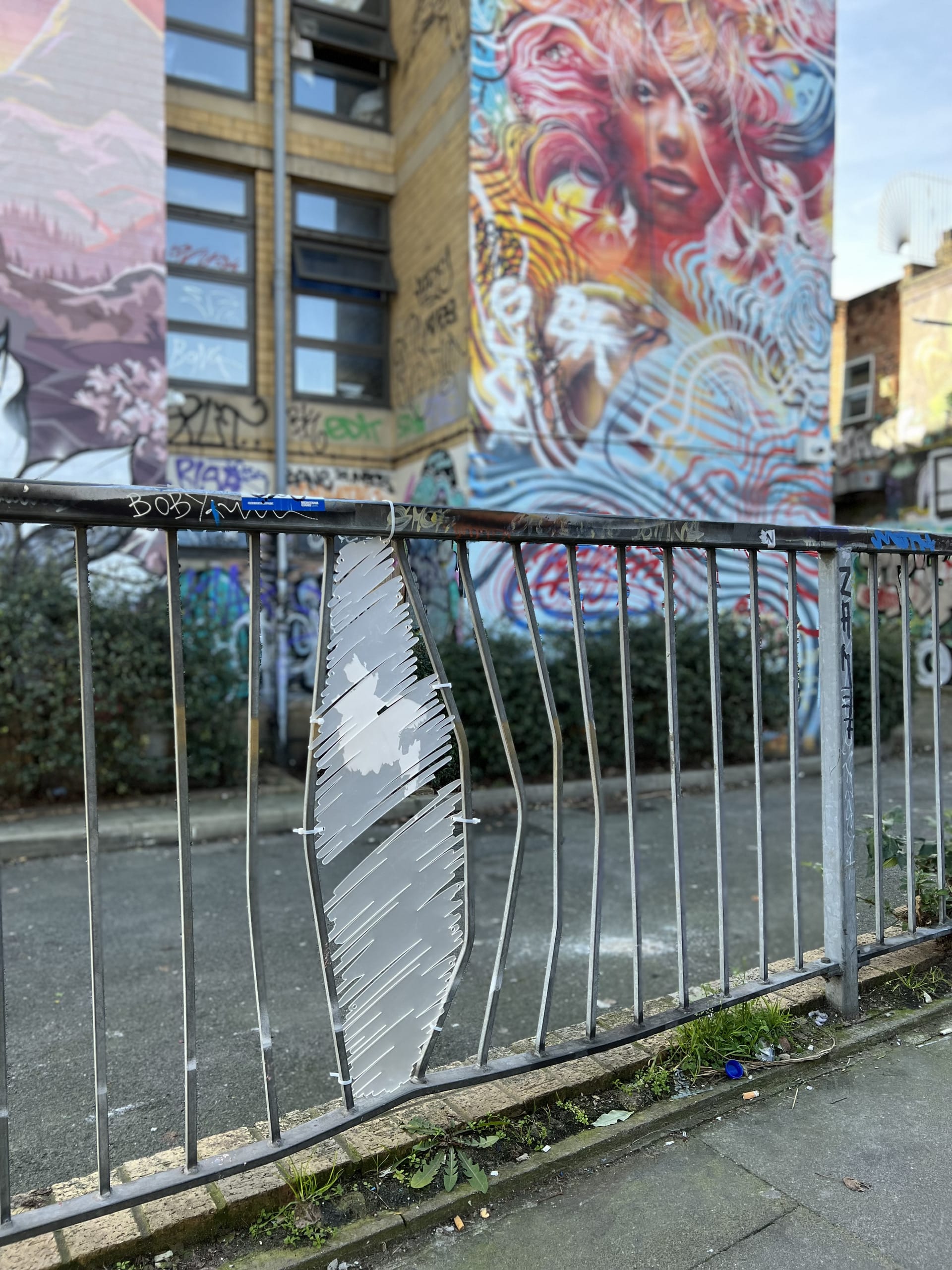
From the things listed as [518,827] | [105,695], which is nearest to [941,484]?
[105,695]

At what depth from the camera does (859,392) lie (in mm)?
19766

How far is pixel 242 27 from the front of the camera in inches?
417

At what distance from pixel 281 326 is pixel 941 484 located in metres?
13.1

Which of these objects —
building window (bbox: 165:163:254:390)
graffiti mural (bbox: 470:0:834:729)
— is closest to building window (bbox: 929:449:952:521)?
graffiti mural (bbox: 470:0:834:729)

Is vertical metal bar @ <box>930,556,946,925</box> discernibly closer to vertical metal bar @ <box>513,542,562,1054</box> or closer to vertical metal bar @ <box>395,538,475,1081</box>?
vertical metal bar @ <box>513,542,562,1054</box>

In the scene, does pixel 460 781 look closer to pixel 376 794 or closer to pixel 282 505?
pixel 376 794

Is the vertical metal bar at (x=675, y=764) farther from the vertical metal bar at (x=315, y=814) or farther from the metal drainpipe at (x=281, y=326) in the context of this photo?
the metal drainpipe at (x=281, y=326)

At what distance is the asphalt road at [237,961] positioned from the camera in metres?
2.91

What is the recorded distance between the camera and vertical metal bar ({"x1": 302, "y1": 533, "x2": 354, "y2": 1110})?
1890 mm

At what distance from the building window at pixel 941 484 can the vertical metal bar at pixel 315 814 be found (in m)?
17.7

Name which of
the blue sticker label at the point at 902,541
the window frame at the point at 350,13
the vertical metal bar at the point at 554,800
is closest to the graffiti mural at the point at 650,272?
the window frame at the point at 350,13

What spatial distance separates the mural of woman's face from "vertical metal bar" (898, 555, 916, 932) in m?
8.25

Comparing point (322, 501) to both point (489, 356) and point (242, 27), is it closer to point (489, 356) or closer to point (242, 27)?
point (489, 356)

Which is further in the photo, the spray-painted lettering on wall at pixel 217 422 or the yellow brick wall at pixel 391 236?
the spray-painted lettering on wall at pixel 217 422
